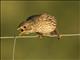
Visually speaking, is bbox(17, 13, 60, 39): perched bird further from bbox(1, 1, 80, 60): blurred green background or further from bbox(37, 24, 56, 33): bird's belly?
bbox(1, 1, 80, 60): blurred green background

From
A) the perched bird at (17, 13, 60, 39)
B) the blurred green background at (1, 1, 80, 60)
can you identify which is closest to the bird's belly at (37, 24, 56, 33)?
the perched bird at (17, 13, 60, 39)

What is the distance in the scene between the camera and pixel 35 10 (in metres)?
2.56

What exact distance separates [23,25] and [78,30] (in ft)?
2.93

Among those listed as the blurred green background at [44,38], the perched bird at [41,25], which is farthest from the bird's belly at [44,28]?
the blurred green background at [44,38]

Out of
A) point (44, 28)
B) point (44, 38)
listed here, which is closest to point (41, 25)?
point (44, 28)

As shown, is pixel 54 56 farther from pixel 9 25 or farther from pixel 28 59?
pixel 9 25

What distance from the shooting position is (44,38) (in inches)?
94.9

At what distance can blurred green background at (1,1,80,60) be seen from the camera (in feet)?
7.47

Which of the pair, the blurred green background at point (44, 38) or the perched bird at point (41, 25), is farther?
the blurred green background at point (44, 38)

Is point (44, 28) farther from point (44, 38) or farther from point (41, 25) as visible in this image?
point (44, 38)

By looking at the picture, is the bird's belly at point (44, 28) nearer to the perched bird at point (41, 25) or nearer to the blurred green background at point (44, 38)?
the perched bird at point (41, 25)

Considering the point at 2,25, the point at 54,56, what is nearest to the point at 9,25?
the point at 2,25

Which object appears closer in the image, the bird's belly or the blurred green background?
the bird's belly

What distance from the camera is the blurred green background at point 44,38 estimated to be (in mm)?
2275
